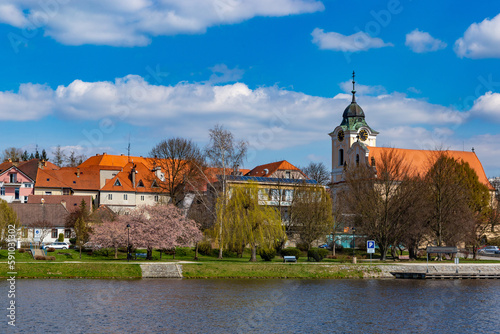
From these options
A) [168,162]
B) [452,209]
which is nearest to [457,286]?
[452,209]

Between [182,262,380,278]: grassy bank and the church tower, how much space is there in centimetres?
5610

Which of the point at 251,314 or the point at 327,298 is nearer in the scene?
the point at 251,314

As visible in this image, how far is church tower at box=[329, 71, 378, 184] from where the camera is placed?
110 metres

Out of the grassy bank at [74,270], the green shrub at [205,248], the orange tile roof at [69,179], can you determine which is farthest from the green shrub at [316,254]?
the orange tile roof at [69,179]

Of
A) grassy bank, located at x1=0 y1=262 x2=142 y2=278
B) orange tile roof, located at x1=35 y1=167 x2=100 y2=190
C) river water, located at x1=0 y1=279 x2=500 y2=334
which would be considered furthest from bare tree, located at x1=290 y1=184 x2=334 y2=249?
orange tile roof, located at x1=35 y1=167 x2=100 y2=190

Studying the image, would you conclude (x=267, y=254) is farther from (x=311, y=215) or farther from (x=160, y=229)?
(x=311, y=215)

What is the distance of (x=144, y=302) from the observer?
116 ft

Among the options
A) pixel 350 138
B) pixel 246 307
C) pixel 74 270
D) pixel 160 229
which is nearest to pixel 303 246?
pixel 160 229

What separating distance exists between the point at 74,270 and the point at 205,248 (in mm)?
18785

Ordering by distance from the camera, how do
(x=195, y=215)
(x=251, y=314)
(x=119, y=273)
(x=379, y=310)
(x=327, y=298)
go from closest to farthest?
(x=251, y=314)
(x=379, y=310)
(x=327, y=298)
(x=119, y=273)
(x=195, y=215)

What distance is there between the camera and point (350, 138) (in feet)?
368

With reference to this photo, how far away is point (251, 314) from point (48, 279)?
2111cm

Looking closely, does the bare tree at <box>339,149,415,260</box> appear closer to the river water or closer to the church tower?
the river water

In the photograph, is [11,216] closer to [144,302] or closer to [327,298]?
[144,302]
